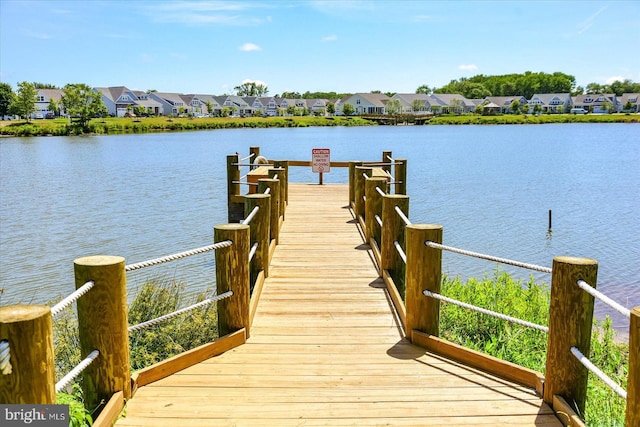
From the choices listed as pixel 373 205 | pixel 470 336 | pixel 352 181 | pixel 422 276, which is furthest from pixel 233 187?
pixel 422 276

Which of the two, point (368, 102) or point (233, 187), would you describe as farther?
point (368, 102)

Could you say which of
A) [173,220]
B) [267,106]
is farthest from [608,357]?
[267,106]

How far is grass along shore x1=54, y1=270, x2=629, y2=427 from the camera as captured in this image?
6508mm

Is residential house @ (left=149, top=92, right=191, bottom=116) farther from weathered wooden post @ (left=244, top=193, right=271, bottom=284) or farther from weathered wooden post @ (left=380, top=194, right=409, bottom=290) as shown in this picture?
weathered wooden post @ (left=380, top=194, right=409, bottom=290)

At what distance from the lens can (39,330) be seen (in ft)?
9.18

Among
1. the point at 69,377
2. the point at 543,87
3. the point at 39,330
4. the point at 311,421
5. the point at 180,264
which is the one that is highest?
the point at 543,87

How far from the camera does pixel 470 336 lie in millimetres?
7695

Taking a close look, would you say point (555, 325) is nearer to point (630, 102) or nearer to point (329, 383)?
point (329, 383)

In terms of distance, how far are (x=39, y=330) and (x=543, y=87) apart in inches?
7205

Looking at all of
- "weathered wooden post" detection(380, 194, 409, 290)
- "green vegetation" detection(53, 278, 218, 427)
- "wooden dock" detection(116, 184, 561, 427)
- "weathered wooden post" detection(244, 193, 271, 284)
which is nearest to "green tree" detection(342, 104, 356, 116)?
"green vegetation" detection(53, 278, 218, 427)

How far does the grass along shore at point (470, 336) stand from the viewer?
6.51 m

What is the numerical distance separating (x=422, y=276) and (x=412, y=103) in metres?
133

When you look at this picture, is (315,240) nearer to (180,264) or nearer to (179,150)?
(180,264)
